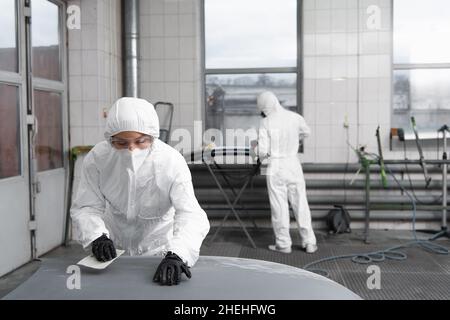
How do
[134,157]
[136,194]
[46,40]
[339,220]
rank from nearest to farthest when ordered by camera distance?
[134,157] → [136,194] → [46,40] → [339,220]

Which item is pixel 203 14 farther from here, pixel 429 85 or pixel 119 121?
pixel 119 121

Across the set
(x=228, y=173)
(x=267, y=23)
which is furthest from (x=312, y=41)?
(x=228, y=173)

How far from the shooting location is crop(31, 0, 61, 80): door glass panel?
397 centimetres

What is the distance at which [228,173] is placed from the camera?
477cm

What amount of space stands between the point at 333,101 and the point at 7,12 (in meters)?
3.02

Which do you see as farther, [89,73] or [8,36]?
[89,73]

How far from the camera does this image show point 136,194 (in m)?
2.01

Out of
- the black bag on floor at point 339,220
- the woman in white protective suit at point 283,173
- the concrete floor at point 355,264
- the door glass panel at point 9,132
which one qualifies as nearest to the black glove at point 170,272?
the concrete floor at point 355,264

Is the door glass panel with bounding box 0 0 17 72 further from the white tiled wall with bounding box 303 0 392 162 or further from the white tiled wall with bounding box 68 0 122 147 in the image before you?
the white tiled wall with bounding box 303 0 392 162

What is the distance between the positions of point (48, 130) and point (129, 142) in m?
2.60

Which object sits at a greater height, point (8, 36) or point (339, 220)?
point (8, 36)

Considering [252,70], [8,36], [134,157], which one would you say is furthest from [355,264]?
[8,36]

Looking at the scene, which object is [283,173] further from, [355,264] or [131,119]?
[131,119]

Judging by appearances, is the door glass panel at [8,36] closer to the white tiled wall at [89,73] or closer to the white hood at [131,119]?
the white tiled wall at [89,73]
